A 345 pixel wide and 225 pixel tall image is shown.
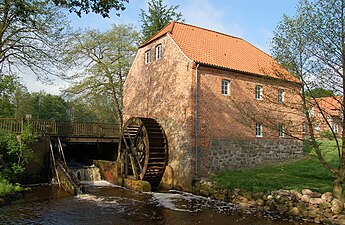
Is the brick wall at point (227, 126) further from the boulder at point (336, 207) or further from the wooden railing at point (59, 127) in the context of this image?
the wooden railing at point (59, 127)

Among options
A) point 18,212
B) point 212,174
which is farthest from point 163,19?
point 18,212

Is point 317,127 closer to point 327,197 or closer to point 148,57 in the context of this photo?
point 327,197

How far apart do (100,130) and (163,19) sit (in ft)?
41.2

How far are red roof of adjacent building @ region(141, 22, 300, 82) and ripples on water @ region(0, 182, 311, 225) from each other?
6050 millimetres

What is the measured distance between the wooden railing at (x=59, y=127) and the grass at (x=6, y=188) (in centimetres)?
339

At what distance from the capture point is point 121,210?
9.22m

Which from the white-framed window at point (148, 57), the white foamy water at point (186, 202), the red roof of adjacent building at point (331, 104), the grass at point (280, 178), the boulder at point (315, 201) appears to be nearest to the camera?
the red roof of adjacent building at point (331, 104)

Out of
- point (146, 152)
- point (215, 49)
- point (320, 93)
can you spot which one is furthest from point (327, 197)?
point (215, 49)

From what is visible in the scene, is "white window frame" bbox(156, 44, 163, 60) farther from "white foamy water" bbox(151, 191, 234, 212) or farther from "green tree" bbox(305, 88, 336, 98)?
"green tree" bbox(305, 88, 336, 98)

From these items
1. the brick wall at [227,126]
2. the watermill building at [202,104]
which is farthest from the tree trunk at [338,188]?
the brick wall at [227,126]

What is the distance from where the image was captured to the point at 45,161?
14.0m

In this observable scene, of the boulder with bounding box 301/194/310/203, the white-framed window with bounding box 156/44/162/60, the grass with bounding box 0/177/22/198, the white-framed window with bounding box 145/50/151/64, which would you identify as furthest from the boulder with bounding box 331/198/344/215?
the white-framed window with bounding box 145/50/151/64

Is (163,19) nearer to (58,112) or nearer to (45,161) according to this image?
(45,161)

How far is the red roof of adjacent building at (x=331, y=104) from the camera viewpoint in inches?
313
